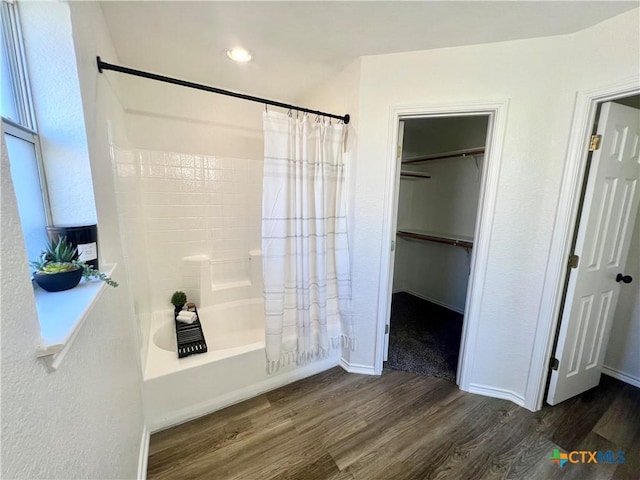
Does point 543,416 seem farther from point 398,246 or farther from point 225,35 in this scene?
point 225,35

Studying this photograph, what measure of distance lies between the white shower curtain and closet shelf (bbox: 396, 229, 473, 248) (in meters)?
1.62

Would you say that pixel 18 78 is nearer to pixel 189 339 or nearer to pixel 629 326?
pixel 189 339

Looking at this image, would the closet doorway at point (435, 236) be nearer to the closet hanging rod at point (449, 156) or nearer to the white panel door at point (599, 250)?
the closet hanging rod at point (449, 156)

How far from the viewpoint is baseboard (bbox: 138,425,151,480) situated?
4.13 ft

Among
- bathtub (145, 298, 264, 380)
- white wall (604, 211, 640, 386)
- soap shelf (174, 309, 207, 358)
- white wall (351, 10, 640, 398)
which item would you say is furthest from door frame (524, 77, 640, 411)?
soap shelf (174, 309, 207, 358)

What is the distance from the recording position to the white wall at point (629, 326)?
191 cm

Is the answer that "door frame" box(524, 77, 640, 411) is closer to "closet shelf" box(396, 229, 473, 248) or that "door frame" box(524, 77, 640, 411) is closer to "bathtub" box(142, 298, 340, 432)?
"closet shelf" box(396, 229, 473, 248)

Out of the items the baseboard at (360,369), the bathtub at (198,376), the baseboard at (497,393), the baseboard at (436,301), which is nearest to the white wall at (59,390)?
the bathtub at (198,376)

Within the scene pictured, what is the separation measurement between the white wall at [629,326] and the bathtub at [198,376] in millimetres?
2203

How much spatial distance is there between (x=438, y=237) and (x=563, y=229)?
1.62 meters

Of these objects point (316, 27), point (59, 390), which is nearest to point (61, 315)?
point (59, 390)

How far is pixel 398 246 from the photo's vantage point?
374cm

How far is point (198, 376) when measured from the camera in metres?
1.63

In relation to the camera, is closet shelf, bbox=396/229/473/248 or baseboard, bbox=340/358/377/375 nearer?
baseboard, bbox=340/358/377/375
